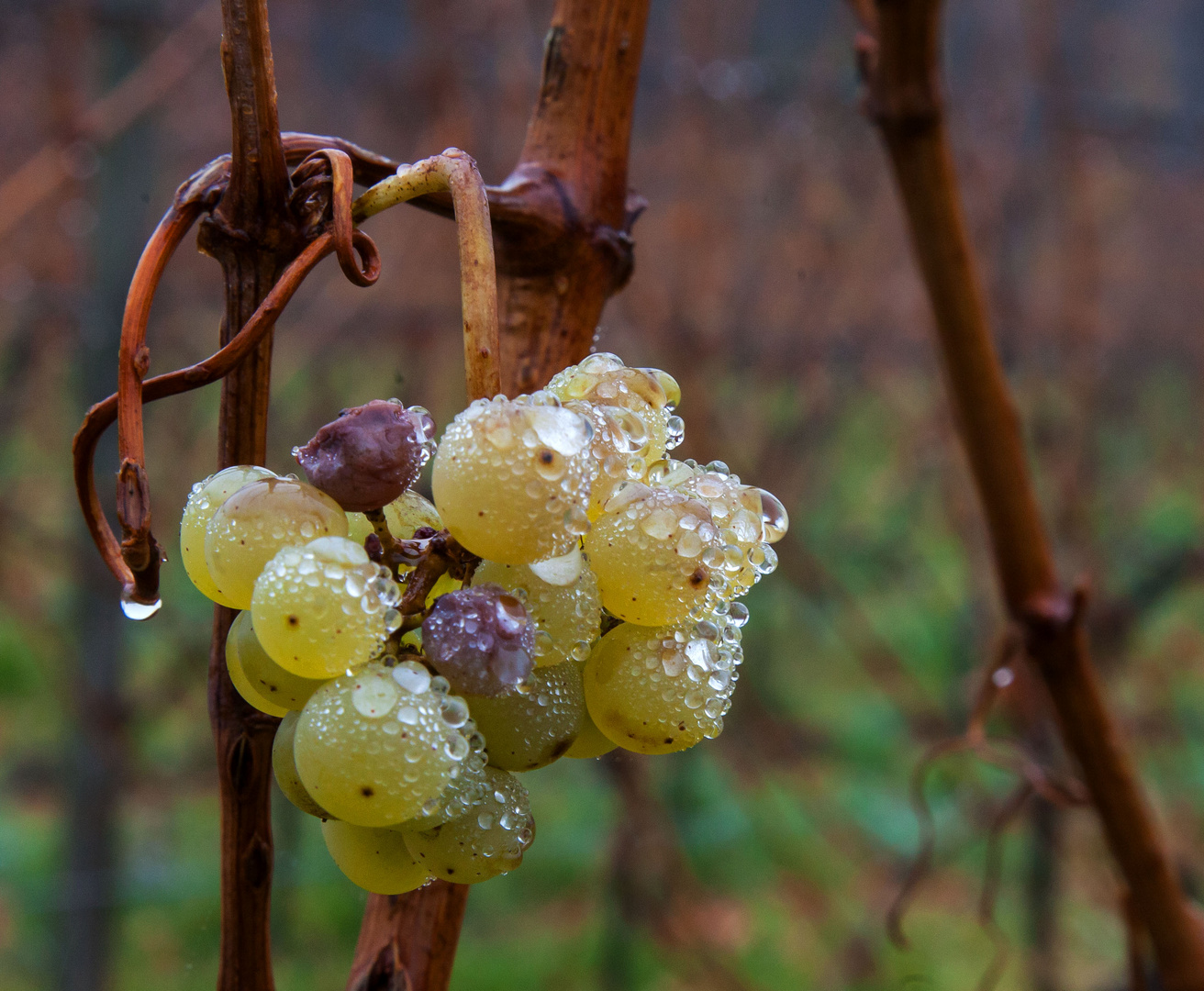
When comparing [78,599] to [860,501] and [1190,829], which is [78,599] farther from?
[1190,829]

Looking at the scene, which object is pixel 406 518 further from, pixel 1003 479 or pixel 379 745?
pixel 1003 479

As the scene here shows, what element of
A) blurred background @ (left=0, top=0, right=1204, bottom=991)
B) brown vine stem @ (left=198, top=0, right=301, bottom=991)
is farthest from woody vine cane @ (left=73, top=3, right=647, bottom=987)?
blurred background @ (left=0, top=0, right=1204, bottom=991)

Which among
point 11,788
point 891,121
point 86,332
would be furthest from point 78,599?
point 891,121

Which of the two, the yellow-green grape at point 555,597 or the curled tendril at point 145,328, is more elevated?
the curled tendril at point 145,328

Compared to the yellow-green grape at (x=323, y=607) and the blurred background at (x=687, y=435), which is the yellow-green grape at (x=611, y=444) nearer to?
the yellow-green grape at (x=323, y=607)

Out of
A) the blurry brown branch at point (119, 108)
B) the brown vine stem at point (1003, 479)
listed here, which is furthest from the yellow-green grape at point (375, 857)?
the blurry brown branch at point (119, 108)

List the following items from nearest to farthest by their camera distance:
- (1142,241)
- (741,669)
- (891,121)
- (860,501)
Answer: (891,121)
(741,669)
(1142,241)
(860,501)
